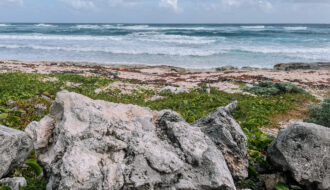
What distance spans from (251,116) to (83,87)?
833 centimetres

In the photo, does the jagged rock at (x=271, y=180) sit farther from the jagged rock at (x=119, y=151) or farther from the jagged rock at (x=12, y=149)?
the jagged rock at (x=12, y=149)

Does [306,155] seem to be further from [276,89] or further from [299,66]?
[299,66]

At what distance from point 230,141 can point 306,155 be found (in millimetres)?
1226

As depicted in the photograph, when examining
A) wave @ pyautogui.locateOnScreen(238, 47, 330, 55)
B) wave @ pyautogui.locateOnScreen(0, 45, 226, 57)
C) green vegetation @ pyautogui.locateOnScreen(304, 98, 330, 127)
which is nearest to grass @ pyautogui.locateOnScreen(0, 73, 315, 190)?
green vegetation @ pyautogui.locateOnScreen(304, 98, 330, 127)

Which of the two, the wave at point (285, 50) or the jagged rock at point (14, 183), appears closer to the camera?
the jagged rock at point (14, 183)

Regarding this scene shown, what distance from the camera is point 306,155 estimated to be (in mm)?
4195

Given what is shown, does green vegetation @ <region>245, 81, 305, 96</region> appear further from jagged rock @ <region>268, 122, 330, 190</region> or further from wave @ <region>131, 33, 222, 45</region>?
wave @ <region>131, 33, 222, 45</region>

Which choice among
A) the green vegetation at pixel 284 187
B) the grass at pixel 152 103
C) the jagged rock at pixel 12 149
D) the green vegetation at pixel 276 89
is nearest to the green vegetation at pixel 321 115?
the grass at pixel 152 103

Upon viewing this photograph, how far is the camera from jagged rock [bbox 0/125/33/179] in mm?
3984

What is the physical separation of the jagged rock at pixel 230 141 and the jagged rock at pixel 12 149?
121 inches

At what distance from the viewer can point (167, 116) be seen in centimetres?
447

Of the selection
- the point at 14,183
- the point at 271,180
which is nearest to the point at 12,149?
the point at 14,183

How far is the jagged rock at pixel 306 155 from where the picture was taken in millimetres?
4078

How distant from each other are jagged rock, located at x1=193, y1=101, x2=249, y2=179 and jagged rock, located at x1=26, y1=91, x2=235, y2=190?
33 cm
